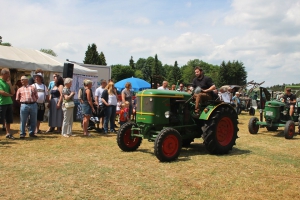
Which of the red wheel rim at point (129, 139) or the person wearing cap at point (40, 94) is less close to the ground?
the person wearing cap at point (40, 94)

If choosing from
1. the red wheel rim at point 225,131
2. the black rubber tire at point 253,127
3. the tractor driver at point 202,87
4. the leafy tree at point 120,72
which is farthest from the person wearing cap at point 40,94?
the leafy tree at point 120,72

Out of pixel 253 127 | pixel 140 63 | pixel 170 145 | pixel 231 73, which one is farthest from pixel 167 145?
pixel 140 63

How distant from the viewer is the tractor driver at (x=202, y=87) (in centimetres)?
643

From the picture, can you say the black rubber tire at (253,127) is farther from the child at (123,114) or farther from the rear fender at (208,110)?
the child at (123,114)

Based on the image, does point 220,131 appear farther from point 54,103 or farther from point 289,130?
point 54,103

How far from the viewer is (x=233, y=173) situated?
5039 mm

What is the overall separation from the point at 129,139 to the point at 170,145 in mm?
1167

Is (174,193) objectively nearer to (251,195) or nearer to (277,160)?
(251,195)

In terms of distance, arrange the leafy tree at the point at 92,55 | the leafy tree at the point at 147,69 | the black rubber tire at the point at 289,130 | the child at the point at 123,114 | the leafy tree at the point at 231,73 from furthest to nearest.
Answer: the leafy tree at the point at 147,69
the leafy tree at the point at 92,55
the leafy tree at the point at 231,73
the child at the point at 123,114
the black rubber tire at the point at 289,130

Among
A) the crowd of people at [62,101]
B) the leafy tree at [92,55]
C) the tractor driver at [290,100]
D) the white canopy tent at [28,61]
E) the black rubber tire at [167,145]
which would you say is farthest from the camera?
the leafy tree at [92,55]

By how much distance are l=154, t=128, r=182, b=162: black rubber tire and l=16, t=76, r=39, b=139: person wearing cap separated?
157 inches

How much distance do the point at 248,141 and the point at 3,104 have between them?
645 cm

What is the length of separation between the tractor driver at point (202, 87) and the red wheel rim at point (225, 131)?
60cm

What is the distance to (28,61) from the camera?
1255cm
